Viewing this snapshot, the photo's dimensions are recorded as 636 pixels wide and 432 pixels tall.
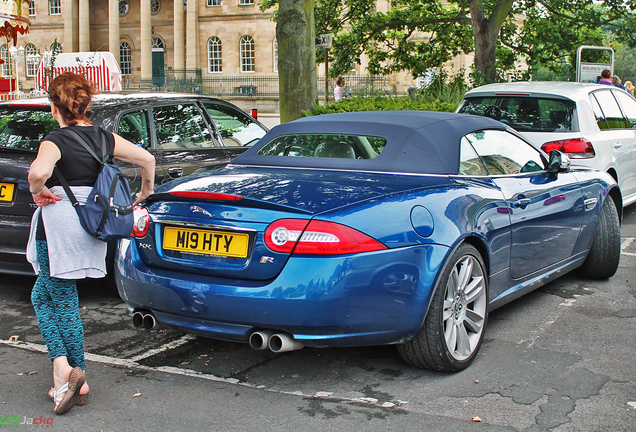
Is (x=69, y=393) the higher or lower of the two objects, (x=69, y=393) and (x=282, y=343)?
the lower

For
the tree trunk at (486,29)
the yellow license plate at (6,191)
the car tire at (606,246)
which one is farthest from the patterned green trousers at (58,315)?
the tree trunk at (486,29)

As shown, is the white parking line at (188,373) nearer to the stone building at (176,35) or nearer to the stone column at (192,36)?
the stone building at (176,35)

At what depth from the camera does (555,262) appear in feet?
17.9

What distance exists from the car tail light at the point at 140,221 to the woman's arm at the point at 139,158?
11cm

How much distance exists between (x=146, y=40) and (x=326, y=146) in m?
60.6

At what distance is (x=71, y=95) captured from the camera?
3.70 meters

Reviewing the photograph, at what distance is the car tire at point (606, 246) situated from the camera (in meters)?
6.21

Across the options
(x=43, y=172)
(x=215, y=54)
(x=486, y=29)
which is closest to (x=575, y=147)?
(x=43, y=172)

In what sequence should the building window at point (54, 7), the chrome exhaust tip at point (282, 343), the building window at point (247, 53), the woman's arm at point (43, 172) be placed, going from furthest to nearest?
the building window at point (54, 7) < the building window at point (247, 53) < the chrome exhaust tip at point (282, 343) < the woman's arm at point (43, 172)

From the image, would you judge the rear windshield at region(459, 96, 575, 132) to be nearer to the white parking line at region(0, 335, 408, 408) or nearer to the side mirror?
the side mirror

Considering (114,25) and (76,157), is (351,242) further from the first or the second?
(114,25)

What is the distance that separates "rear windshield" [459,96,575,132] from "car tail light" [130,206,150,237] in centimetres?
561

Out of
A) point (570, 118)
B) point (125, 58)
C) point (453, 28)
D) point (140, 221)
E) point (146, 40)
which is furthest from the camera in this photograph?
point (125, 58)

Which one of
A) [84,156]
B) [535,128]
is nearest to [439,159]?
[84,156]
